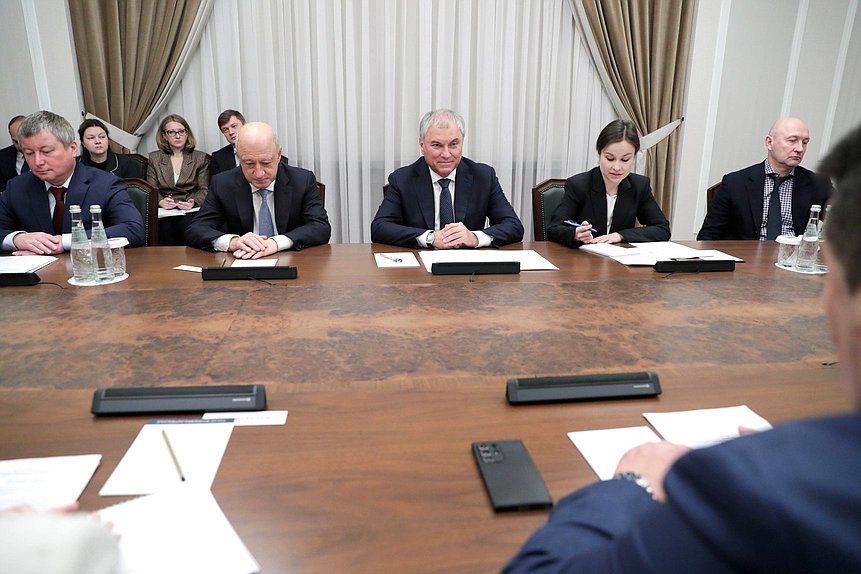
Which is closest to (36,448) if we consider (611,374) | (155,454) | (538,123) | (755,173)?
(155,454)

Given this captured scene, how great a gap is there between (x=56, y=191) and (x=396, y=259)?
5.26ft

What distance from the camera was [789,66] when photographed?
494 centimetres

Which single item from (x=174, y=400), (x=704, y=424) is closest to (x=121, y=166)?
(x=174, y=400)

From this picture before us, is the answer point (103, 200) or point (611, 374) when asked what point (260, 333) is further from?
point (103, 200)

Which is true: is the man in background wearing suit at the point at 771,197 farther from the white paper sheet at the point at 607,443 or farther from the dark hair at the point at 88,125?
the dark hair at the point at 88,125

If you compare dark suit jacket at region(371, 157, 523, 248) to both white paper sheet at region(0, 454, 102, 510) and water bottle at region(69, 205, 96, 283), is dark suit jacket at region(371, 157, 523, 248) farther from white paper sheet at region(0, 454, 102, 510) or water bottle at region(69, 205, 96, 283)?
white paper sheet at region(0, 454, 102, 510)

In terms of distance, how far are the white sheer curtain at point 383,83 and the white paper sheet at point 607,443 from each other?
3973 mm

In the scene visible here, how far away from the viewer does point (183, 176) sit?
440 centimetres

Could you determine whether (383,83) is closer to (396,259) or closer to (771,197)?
(396,259)

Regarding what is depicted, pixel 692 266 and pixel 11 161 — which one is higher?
pixel 11 161

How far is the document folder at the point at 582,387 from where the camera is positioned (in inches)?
42.6

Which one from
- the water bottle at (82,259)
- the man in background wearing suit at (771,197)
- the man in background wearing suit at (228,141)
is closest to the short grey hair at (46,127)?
the water bottle at (82,259)

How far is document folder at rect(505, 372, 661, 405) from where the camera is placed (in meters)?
1.08

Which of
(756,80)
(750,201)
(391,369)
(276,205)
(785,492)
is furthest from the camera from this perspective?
(756,80)
